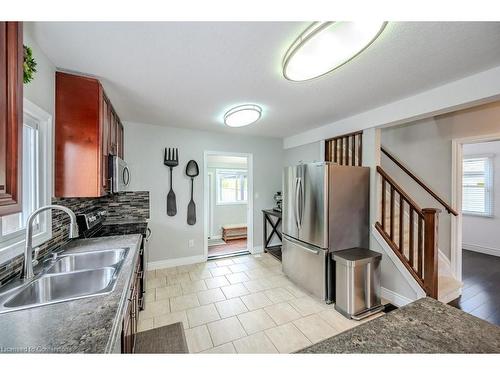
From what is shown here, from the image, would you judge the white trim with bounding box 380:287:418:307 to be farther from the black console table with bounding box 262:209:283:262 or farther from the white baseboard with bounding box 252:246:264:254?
the white baseboard with bounding box 252:246:264:254

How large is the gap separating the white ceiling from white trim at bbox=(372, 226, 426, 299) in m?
1.60

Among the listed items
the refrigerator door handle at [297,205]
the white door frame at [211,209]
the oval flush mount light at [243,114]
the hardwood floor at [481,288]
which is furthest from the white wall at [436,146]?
the white door frame at [211,209]

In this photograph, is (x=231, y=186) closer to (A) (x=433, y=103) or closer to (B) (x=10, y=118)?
(A) (x=433, y=103)

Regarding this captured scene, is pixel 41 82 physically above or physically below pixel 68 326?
above

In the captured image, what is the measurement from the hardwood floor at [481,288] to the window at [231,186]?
4.42 m

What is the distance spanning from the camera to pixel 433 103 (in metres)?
2.10

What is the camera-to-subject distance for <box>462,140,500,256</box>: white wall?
4133 mm

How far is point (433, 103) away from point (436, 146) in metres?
1.49

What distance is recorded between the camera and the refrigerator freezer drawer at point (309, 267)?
8.11 feet

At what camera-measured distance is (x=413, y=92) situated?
218 cm

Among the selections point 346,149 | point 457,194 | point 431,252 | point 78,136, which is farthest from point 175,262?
point 457,194

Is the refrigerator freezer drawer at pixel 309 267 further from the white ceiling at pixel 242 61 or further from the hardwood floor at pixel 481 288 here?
the white ceiling at pixel 242 61

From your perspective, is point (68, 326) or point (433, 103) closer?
point (68, 326)
